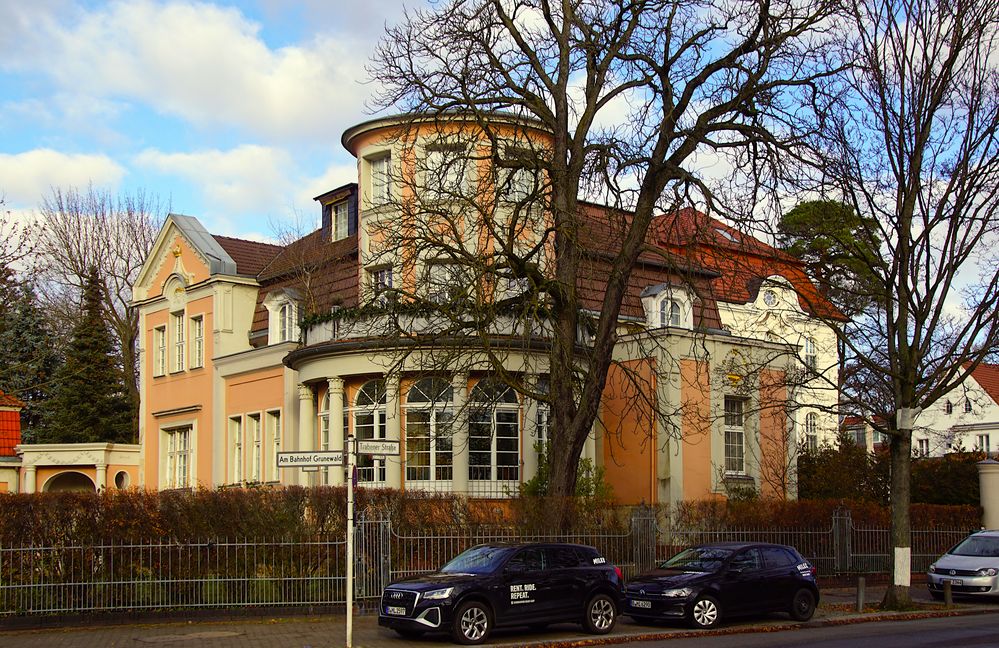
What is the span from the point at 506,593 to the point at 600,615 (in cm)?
190

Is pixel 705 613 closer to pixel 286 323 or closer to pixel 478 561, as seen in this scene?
pixel 478 561

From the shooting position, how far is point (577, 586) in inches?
717

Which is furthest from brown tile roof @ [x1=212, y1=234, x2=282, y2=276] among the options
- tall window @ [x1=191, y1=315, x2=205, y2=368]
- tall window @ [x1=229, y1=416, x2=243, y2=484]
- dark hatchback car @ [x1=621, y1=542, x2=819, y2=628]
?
dark hatchback car @ [x1=621, y1=542, x2=819, y2=628]

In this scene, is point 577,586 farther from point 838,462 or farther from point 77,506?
point 838,462

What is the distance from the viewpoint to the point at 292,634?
18.0 metres

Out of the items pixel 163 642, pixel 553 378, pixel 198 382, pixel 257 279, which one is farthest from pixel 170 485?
pixel 163 642

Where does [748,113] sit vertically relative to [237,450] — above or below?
above

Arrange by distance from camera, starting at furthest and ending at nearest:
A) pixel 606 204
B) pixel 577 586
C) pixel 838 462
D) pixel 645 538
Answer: pixel 838 462 → pixel 645 538 → pixel 606 204 → pixel 577 586

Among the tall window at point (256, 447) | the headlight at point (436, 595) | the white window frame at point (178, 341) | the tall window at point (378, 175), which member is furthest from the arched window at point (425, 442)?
the white window frame at point (178, 341)

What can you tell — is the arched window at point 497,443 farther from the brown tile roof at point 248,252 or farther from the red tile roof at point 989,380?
the red tile roof at point 989,380

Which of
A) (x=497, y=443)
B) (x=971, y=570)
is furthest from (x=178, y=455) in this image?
(x=971, y=570)

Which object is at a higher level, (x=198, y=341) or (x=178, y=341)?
(x=178, y=341)

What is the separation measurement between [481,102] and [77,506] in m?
11.0

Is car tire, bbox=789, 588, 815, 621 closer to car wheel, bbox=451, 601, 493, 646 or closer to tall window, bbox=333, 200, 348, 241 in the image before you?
car wheel, bbox=451, 601, 493, 646
